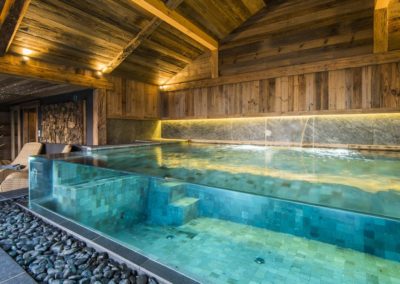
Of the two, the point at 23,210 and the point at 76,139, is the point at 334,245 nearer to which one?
the point at 23,210

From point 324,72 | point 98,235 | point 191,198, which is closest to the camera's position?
point 98,235

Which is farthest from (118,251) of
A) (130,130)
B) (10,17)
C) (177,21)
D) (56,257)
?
(130,130)

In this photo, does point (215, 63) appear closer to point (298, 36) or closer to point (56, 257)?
point (298, 36)

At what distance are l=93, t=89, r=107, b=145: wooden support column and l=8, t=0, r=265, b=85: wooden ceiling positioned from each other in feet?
1.70

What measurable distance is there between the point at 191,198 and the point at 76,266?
43.3 inches

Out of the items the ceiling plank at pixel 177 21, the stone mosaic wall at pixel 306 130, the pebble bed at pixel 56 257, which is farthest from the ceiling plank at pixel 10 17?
the stone mosaic wall at pixel 306 130

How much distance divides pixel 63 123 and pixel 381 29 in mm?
6391

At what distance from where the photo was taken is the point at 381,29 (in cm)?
366

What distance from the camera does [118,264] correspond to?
4.53 ft

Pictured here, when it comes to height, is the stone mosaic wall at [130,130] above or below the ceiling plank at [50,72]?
below

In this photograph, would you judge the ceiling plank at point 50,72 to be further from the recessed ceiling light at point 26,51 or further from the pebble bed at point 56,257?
the pebble bed at point 56,257

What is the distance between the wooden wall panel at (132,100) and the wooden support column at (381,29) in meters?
4.66

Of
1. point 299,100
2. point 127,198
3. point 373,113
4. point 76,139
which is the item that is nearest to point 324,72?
point 299,100

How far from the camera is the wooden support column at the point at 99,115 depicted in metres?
4.56
